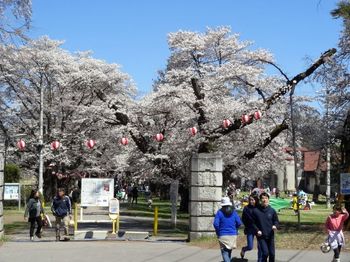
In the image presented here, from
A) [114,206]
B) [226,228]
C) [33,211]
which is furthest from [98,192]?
[226,228]

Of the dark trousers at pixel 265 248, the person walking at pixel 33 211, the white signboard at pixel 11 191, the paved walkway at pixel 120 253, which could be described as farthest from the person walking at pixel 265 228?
the white signboard at pixel 11 191

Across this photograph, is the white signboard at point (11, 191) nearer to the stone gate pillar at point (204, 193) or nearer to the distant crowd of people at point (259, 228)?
the stone gate pillar at point (204, 193)

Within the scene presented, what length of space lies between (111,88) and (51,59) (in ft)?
20.9

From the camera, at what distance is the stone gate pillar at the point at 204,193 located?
17.6 m

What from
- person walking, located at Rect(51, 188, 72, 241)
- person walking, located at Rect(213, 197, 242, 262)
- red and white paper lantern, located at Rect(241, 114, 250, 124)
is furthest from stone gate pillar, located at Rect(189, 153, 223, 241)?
person walking, located at Rect(213, 197, 242, 262)

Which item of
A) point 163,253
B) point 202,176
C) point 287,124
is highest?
point 287,124

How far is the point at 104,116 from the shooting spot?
101 feet

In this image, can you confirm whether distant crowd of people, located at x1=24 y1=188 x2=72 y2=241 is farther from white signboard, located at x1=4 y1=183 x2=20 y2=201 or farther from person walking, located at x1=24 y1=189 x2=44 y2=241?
white signboard, located at x1=4 y1=183 x2=20 y2=201

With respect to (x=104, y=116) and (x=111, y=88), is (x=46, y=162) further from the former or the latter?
(x=104, y=116)

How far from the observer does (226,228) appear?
37.7 ft

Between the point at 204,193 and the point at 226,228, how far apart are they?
6236 mm

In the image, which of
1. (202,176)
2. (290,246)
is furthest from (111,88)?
(290,246)

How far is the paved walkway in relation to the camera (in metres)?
13.8

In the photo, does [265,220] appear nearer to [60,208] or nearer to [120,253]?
[120,253]
